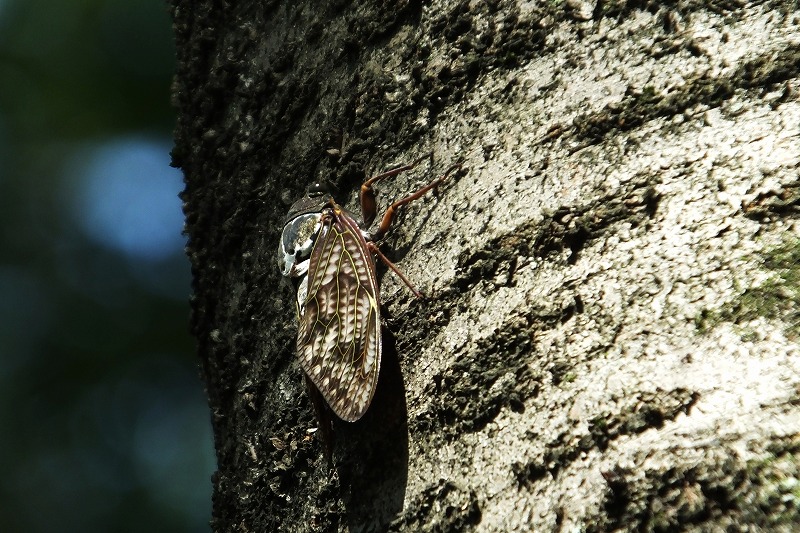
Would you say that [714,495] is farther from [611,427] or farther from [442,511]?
[442,511]

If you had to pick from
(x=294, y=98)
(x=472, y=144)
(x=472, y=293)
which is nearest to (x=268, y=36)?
(x=294, y=98)

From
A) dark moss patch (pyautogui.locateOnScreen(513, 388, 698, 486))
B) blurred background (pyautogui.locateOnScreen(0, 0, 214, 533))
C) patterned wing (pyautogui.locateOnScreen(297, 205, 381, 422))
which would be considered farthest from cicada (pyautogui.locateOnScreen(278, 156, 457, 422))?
blurred background (pyautogui.locateOnScreen(0, 0, 214, 533))

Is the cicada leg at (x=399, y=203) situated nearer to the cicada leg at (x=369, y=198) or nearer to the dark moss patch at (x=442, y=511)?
the cicada leg at (x=369, y=198)

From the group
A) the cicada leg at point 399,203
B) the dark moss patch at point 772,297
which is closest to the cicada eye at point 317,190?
the cicada leg at point 399,203

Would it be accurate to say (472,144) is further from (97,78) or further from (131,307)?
(131,307)

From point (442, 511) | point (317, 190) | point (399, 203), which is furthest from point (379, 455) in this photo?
point (317, 190)

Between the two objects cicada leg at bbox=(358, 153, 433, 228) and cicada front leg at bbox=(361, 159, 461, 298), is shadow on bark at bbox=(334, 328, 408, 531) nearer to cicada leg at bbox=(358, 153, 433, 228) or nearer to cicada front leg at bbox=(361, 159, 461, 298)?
cicada front leg at bbox=(361, 159, 461, 298)
